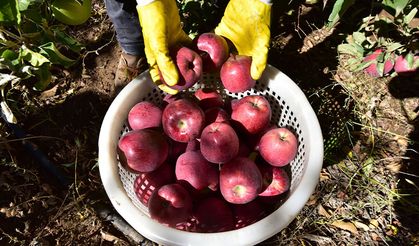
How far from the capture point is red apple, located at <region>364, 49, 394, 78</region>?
2.25 metres

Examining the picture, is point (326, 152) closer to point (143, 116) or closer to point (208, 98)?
point (208, 98)

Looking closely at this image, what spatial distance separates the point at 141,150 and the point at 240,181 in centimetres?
41

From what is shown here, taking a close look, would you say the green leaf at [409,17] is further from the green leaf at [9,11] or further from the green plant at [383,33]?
the green leaf at [9,11]

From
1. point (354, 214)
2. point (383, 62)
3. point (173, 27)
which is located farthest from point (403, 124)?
point (173, 27)

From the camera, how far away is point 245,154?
1851 mm

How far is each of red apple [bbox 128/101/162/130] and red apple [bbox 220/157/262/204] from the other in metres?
0.38

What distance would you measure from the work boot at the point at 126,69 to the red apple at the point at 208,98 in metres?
0.53

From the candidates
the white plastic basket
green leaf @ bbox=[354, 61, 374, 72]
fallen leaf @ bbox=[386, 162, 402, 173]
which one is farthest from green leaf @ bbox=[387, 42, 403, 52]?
the white plastic basket

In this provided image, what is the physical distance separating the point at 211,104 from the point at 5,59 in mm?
888

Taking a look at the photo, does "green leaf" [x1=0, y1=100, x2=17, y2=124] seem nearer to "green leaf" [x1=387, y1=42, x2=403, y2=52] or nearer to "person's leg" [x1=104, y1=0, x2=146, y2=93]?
"person's leg" [x1=104, y1=0, x2=146, y2=93]

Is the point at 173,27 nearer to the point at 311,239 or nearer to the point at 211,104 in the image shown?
the point at 211,104

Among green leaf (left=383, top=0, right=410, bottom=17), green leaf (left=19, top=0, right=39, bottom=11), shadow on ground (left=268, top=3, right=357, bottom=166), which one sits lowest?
shadow on ground (left=268, top=3, right=357, bottom=166)

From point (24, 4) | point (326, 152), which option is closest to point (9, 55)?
point (24, 4)

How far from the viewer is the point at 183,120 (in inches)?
69.0
